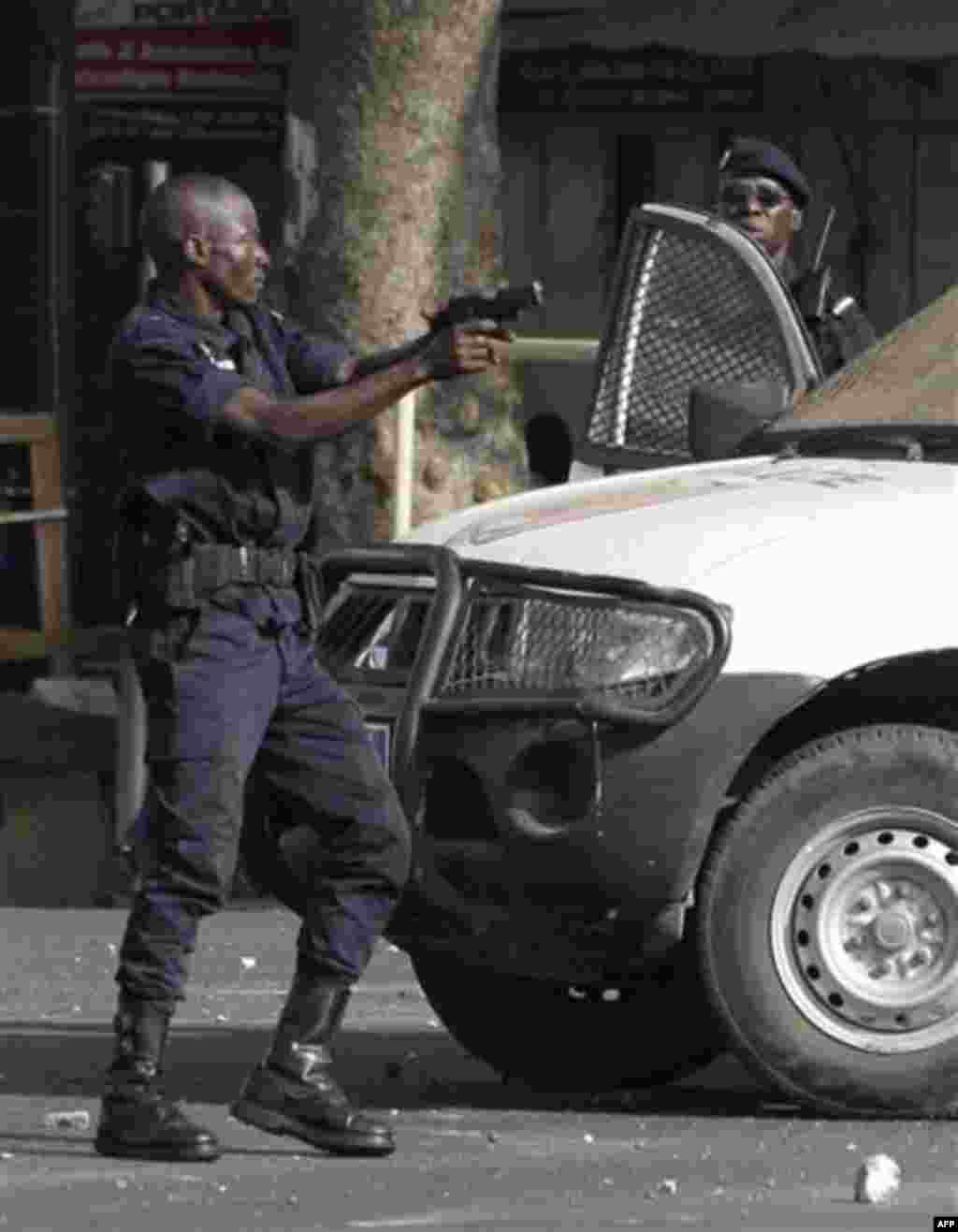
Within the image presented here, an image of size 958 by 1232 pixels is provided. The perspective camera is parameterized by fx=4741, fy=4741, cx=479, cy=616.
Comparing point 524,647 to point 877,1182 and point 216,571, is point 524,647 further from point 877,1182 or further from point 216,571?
point 877,1182

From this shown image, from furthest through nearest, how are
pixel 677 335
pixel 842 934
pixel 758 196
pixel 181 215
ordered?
1. pixel 758 196
2. pixel 677 335
3. pixel 842 934
4. pixel 181 215

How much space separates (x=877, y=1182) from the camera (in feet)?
25.8

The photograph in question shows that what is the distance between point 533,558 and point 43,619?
930cm

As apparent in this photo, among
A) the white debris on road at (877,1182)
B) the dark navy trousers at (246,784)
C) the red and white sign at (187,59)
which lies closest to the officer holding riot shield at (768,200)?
the dark navy trousers at (246,784)

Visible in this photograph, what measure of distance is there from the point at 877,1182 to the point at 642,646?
1198mm

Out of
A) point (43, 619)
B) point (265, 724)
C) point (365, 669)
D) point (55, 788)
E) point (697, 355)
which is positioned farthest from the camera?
point (43, 619)

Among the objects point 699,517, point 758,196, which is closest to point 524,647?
point 699,517

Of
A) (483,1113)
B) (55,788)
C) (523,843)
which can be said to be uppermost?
(523,843)

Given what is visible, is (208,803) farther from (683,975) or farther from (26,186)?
(26,186)

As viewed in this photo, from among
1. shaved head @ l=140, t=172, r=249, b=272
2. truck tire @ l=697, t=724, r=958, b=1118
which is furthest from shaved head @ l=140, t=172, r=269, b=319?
truck tire @ l=697, t=724, r=958, b=1118

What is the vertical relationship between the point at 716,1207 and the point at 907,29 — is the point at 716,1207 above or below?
below

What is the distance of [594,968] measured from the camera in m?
8.69

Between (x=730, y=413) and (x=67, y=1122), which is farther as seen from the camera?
(x=730, y=413)

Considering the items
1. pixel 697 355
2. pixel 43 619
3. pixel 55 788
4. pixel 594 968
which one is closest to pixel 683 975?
pixel 594 968
